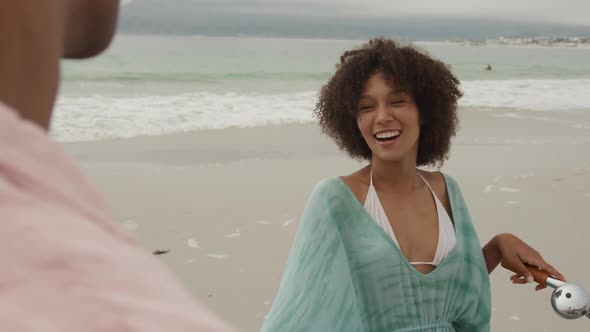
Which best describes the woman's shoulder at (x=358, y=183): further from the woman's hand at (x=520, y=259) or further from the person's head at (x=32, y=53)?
the person's head at (x=32, y=53)

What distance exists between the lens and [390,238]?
2.07 meters

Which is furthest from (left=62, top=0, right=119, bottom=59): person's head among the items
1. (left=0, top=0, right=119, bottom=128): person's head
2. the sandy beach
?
the sandy beach

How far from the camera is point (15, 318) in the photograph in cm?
21

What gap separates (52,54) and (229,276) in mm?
3747

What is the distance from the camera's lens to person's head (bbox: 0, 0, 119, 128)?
0.93 feet

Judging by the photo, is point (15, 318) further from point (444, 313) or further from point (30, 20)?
point (444, 313)

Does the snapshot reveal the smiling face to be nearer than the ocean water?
Yes

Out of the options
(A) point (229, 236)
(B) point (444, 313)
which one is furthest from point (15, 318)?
(A) point (229, 236)

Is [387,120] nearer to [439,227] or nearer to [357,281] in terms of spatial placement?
[439,227]

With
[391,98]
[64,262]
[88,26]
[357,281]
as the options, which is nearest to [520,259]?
[357,281]

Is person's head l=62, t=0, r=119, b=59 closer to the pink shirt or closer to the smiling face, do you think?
the pink shirt

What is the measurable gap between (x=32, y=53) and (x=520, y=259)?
1.88 meters

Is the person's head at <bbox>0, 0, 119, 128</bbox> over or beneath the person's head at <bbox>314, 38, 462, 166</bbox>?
over

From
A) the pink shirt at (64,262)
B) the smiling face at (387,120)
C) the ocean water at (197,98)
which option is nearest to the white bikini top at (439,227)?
the smiling face at (387,120)
